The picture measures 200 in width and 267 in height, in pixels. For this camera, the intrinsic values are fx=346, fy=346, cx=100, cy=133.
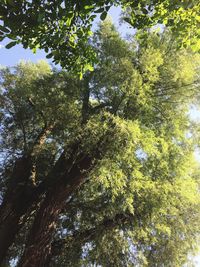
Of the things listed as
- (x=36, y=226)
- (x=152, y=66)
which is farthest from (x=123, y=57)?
(x=36, y=226)

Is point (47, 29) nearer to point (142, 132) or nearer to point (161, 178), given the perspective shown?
point (142, 132)

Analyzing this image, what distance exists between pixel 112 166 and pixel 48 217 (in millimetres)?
1807

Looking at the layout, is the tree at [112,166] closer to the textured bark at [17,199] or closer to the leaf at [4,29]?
the textured bark at [17,199]

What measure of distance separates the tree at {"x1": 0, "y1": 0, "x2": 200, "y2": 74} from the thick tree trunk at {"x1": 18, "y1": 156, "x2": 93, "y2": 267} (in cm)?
415

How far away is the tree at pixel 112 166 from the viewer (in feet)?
23.9

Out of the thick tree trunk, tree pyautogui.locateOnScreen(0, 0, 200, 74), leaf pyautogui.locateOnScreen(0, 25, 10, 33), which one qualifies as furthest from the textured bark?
leaf pyautogui.locateOnScreen(0, 25, 10, 33)

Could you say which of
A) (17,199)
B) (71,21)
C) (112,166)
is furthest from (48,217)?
(71,21)

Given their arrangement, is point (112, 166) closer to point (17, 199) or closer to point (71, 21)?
point (17, 199)

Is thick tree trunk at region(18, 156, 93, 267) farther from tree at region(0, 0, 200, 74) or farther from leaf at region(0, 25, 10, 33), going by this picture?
leaf at region(0, 25, 10, 33)

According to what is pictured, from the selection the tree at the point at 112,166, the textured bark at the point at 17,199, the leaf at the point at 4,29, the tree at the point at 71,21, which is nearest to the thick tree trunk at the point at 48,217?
the tree at the point at 112,166

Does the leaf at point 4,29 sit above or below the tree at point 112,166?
below

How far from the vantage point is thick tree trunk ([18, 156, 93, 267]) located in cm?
702

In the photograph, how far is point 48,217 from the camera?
24.5ft

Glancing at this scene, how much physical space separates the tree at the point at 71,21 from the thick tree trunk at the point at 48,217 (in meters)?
4.15
